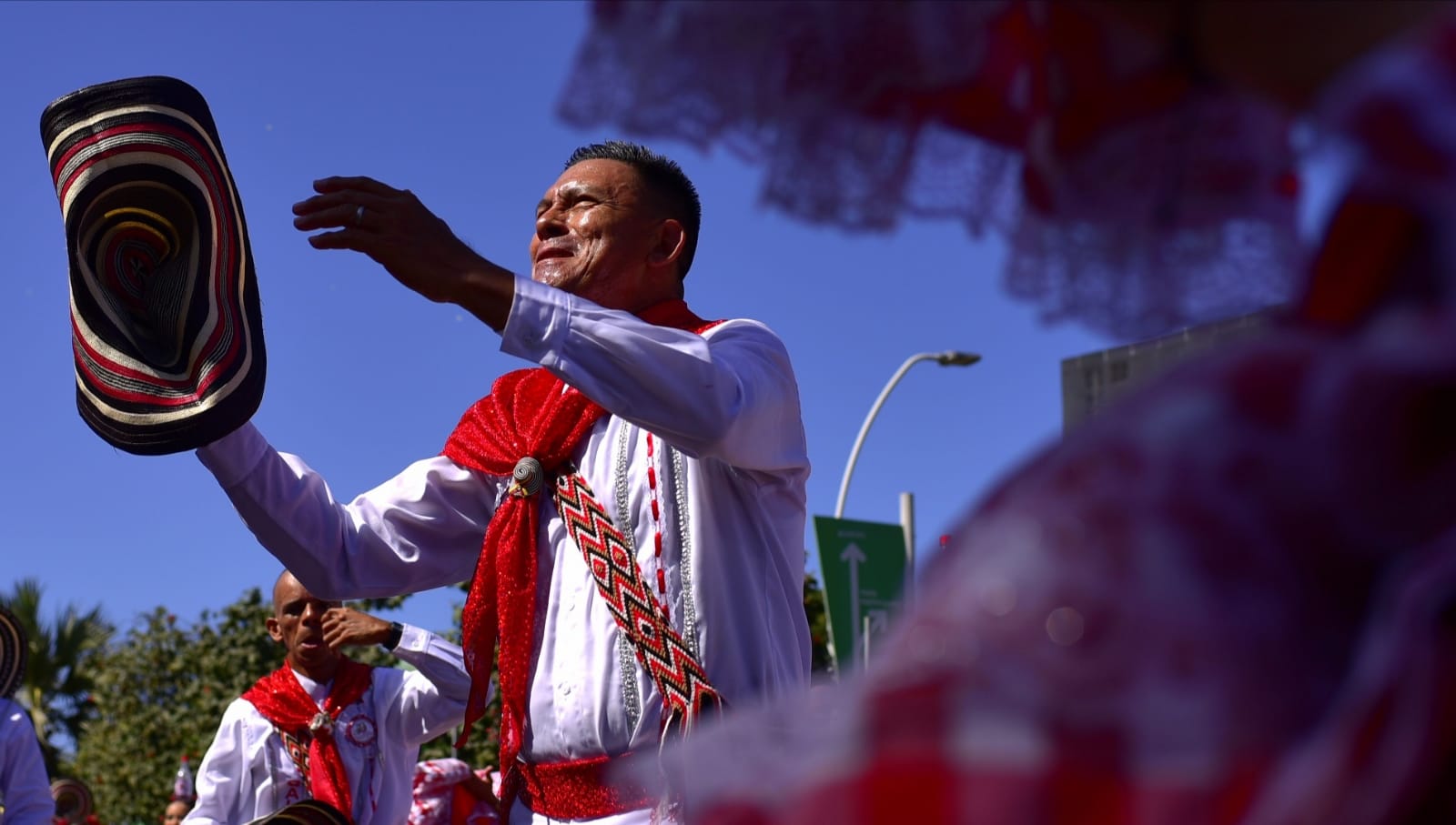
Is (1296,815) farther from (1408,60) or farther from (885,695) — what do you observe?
(1408,60)

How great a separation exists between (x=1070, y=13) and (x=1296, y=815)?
1.97ft

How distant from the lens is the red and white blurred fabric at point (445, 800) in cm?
883

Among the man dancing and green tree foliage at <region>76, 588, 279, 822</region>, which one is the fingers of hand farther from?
green tree foliage at <region>76, 588, 279, 822</region>

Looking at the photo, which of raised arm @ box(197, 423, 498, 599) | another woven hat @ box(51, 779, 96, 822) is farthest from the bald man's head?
another woven hat @ box(51, 779, 96, 822)

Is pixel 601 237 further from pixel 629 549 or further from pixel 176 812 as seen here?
pixel 176 812

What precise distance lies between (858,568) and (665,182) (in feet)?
28.2

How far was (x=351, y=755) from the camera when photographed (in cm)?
726

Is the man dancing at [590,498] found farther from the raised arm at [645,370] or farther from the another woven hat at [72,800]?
the another woven hat at [72,800]

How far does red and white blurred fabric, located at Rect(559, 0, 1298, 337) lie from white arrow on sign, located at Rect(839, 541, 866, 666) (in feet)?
30.2

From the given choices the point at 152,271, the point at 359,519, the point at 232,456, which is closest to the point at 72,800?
the point at 359,519

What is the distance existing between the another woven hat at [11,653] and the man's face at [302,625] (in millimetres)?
2185

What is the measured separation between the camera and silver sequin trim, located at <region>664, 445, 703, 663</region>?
2.96 m

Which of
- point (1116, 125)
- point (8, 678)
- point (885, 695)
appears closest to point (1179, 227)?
point (1116, 125)

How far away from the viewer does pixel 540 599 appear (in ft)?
10.5
